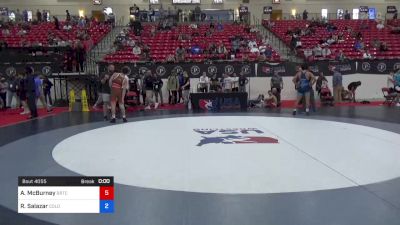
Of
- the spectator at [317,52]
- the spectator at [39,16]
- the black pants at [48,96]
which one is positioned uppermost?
the spectator at [39,16]

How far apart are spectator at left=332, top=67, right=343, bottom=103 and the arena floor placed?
5.64m

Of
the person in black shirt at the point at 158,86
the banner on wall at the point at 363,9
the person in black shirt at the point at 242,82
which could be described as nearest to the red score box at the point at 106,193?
the person in black shirt at the point at 158,86

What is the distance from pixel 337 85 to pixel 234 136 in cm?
953

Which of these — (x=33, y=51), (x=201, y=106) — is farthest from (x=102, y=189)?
(x=33, y=51)

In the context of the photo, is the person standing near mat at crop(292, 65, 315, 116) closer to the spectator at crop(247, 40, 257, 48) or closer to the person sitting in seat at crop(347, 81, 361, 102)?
the person sitting in seat at crop(347, 81, 361, 102)

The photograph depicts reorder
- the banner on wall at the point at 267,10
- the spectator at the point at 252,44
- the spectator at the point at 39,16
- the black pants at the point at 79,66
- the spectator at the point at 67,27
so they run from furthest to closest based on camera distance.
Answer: the banner on wall at the point at 267,10 → the spectator at the point at 39,16 → the spectator at the point at 67,27 → the spectator at the point at 252,44 → the black pants at the point at 79,66

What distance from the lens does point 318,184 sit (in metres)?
5.41

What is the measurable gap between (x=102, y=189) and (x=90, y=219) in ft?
4.15

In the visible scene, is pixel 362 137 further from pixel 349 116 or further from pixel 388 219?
pixel 388 219

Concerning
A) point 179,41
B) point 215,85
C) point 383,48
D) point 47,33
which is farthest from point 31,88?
point 383,48

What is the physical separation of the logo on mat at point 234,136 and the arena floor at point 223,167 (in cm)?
2

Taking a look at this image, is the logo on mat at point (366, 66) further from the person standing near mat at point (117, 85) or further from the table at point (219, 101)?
the person standing near mat at point (117, 85)
